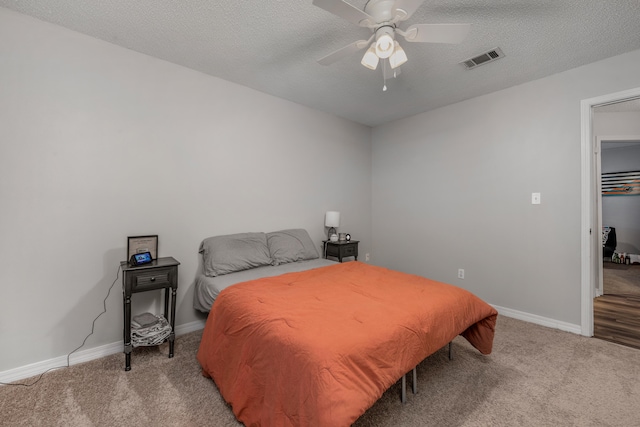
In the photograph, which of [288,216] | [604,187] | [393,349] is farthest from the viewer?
[604,187]

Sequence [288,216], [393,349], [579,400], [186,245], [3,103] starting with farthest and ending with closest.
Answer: [288,216] < [186,245] < [3,103] < [579,400] < [393,349]

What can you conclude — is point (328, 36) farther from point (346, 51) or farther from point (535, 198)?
point (535, 198)

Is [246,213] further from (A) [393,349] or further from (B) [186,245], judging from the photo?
(A) [393,349]

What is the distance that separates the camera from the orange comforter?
1.12 metres

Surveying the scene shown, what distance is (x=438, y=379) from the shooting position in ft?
6.11

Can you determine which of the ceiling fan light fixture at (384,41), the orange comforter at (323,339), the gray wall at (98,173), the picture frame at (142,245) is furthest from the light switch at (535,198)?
the picture frame at (142,245)

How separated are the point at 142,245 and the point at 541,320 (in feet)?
13.0

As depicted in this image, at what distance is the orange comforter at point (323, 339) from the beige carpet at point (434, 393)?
0.19m

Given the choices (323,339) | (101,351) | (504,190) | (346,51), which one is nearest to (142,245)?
(101,351)

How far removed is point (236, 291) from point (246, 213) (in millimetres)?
1253

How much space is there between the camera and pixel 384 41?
1679 millimetres

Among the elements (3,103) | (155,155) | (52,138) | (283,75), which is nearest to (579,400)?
(283,75)

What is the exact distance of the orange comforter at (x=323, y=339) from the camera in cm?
112

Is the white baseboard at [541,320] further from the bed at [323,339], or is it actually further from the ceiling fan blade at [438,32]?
the ceiling fan blade at [438,32]
